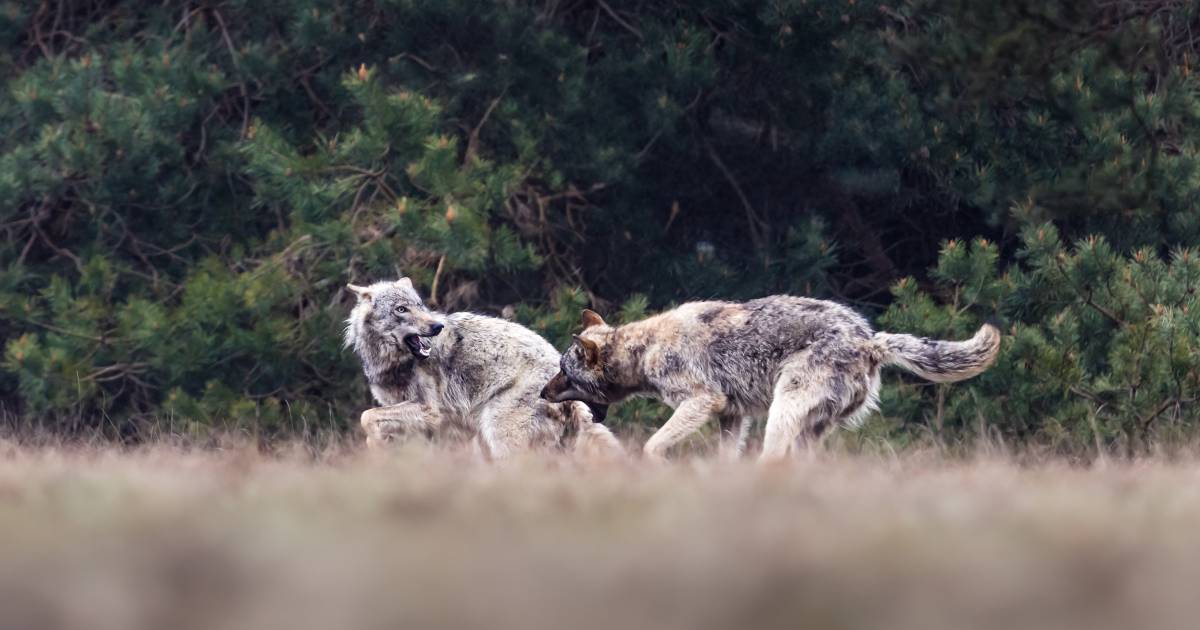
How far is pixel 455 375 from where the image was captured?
1025 centimetres

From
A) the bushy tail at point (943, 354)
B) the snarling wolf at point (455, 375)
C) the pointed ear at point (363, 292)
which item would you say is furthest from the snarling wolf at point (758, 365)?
the pointed ear at point (363, 292)

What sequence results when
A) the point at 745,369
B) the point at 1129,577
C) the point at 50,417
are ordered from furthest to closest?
the point at 50,417 < the point at 745,369 < the point at 1129,577

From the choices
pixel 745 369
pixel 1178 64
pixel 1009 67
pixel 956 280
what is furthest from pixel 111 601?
pixel 1178 64

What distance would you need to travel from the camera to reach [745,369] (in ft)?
30.3

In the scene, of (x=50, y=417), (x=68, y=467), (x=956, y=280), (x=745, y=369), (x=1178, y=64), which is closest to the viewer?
(x=68, y=467)

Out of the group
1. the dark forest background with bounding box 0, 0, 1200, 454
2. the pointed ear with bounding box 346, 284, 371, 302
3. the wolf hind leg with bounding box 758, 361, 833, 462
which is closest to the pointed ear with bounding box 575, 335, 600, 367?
the wolf hind leg with bounding box 758, 361, 833, 462

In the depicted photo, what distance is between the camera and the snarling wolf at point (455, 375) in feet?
32.9

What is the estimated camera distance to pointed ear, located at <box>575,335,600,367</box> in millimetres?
9828

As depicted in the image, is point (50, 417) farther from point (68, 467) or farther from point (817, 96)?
point (68, 467)

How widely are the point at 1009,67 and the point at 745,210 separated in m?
3.45

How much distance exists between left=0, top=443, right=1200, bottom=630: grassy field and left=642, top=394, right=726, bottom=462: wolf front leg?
2795 mm

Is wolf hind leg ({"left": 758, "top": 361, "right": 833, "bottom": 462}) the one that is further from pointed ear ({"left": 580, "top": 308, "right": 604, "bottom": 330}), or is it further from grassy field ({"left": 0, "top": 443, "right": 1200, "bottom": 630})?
grassy field ({"left": 0, "top": 443, "right": 1200, "bottom": 630})

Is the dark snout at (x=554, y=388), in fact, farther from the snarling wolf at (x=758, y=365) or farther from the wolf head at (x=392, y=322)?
the wolf head at (x=392, y=322)

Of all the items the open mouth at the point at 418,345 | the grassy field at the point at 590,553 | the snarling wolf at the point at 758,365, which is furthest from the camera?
Answer: the open mouth at the point at 418,345
